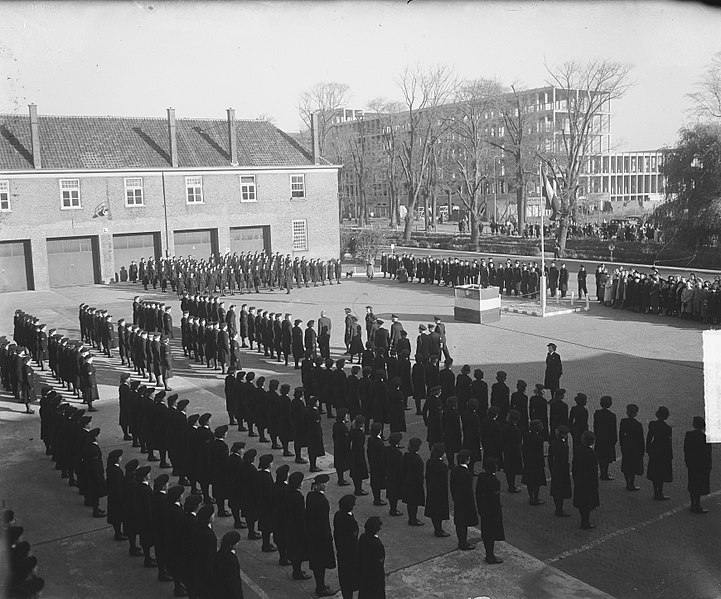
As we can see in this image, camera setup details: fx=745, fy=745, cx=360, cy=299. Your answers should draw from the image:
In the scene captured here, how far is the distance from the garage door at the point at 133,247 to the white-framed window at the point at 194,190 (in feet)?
8.32

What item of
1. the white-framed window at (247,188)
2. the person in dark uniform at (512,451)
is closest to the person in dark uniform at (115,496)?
the person in dark uniform at (512,451)

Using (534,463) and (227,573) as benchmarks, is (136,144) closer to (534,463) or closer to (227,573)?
(534,463)

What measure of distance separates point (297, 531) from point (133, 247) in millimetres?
29862

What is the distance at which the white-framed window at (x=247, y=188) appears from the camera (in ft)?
126

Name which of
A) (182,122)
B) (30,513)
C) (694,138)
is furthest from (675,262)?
(30,513)

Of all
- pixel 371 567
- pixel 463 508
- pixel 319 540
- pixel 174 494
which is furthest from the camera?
pixel 463 508

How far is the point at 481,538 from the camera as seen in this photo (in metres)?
8.67

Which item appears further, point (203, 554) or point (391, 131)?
point (391, 131)

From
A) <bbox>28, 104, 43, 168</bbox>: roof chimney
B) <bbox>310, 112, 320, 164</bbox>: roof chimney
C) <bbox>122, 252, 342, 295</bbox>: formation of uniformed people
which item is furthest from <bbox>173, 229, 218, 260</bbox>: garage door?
<bbox>310, 112, 320, 164</bbox>: roof chimney

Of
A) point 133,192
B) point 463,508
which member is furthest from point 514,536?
point 133,192

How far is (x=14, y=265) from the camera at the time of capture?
3294 cm

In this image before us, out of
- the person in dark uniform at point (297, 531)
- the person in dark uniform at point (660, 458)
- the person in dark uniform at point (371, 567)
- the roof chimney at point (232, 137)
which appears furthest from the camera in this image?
the roof chimney at point (232, 137)

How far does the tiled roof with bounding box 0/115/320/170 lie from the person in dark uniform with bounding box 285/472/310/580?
96.4 ft

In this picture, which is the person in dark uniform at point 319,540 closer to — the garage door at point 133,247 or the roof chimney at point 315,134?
the garage door at point 133,247
